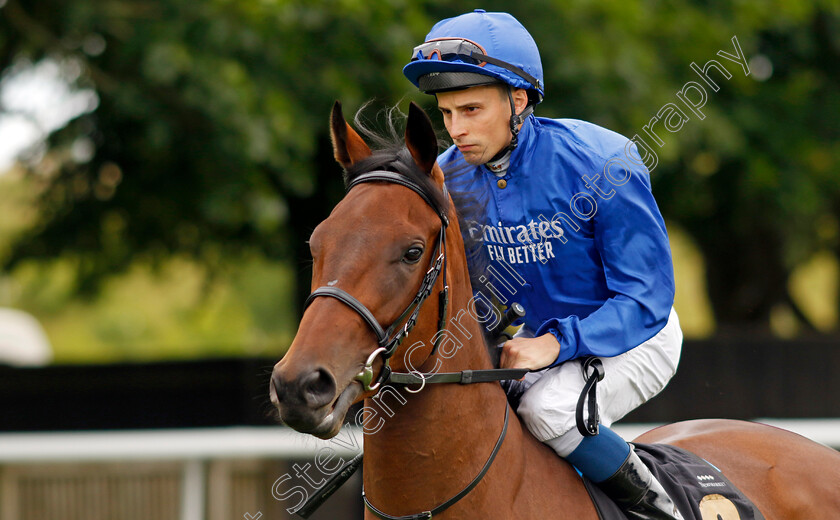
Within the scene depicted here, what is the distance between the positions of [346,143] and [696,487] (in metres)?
1.62

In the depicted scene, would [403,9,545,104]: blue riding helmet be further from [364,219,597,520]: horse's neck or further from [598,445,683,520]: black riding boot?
[598,445,683,520]: black riding boot

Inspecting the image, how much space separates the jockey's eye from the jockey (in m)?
0.39

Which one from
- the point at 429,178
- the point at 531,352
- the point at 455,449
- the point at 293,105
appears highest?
the point at 429,178

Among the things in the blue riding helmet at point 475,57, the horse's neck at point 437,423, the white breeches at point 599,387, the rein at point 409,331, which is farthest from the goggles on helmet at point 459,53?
the white breeches at point 599,387

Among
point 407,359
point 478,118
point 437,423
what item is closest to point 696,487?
Result: point 437,423

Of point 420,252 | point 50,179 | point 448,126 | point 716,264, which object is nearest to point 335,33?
point 50,179

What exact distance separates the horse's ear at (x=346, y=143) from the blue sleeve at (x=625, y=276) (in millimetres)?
744

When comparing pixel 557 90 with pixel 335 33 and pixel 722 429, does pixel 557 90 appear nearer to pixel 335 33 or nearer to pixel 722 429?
pixel 335 33

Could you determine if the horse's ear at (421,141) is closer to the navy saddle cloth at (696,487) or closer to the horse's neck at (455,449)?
the horse's neck at (455,449)

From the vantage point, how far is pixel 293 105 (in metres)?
7.22

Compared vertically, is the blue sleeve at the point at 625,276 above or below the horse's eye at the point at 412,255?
below

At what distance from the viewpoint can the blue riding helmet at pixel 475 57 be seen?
2.77 meters

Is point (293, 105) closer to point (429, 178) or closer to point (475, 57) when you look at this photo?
point (475, 57)

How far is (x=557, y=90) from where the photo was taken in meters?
7.90
